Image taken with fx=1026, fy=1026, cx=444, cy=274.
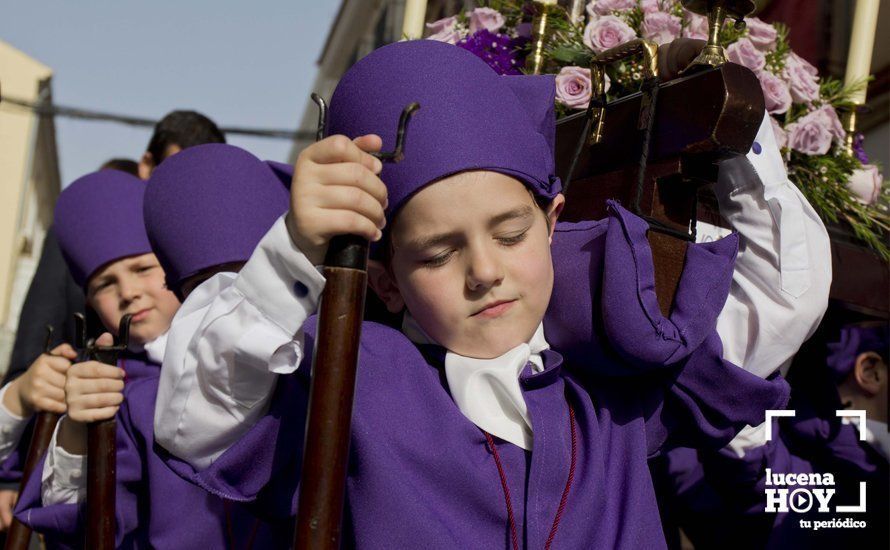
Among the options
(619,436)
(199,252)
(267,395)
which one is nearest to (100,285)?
(199,252)

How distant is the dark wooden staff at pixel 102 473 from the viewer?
2369 millimetres

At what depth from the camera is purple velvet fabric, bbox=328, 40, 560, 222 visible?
1802mm

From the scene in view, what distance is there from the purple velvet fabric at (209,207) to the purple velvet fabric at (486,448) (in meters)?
0.87

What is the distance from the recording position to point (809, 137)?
8.99 feet

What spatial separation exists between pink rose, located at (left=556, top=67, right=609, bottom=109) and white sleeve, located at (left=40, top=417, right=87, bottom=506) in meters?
1.55

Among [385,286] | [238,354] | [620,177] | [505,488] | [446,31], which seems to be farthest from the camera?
[446,31]

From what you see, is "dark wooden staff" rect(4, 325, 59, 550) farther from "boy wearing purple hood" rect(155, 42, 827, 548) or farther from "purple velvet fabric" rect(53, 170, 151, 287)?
"boy wearing purple hood" rect(155, 42, 827, 548)

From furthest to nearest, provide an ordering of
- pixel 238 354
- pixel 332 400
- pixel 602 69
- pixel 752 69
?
pixel 752 69
pixel 602 69
pixel 238 354
pixel 332 400

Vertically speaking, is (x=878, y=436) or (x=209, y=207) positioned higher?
(x=209, y=207)

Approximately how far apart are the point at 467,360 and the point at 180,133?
3091 mm

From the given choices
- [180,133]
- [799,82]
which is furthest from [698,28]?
[180,133]

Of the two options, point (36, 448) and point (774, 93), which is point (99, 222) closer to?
point (36, 448)

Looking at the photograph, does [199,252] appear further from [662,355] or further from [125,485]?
[662,355]

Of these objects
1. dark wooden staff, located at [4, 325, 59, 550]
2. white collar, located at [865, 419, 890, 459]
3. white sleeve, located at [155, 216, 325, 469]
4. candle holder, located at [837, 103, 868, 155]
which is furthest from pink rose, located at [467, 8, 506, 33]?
white collar, located at [865, 419, 890, 459]
